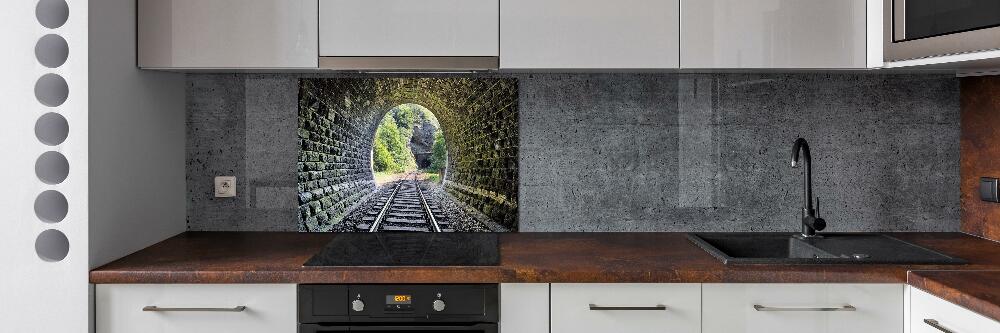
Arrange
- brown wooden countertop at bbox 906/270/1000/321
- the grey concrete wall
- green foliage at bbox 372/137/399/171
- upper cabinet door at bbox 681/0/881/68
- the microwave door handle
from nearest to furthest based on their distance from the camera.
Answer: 1. brown wooden countertop at bbox 906/270/1000/321
2. the microwave door handle
3. upper cabinet door at bbox 681/0/881/68
4. the grey concrete wall
5. green foliage at bbox 372/137/399/171

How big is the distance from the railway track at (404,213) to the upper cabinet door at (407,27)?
66 cm

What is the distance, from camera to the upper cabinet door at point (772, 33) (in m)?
2.03

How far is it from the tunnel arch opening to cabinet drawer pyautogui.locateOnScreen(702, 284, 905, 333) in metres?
1.14

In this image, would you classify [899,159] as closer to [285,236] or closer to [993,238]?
[993,238]

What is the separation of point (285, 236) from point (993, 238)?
2.42 m

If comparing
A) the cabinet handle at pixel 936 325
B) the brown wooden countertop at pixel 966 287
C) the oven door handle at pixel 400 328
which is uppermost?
the brown wooden countertop at pixel 966 287

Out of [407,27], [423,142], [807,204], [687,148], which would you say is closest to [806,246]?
[807,204]

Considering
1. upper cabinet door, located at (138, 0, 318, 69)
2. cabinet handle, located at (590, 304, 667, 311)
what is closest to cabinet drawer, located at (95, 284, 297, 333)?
upper cabinet door, located at (138, 0, 318, 69)

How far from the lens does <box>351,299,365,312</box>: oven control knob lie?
173 cm

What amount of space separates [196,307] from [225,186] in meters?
0.75
